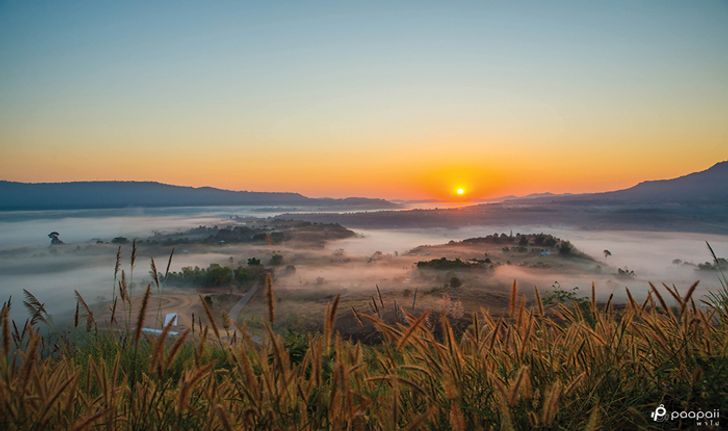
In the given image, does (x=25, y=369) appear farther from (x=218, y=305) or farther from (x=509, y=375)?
(x=218, y=305)

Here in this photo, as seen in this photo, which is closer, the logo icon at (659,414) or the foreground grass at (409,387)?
the foreground grass at (409,387)

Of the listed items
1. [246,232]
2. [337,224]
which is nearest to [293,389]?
[246,232]

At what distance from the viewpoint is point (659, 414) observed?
88.7 inches

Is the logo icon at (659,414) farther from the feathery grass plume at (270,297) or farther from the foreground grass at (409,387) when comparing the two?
the feathery grass plume at (270,297)

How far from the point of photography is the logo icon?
223cm

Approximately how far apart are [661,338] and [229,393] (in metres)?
2.70

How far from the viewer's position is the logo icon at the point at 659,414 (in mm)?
2232

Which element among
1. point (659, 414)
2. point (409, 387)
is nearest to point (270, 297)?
point (409, 387)

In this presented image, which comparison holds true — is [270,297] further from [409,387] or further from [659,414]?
[659,414]

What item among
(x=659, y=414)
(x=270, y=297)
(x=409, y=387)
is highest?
(x=270, y=297)

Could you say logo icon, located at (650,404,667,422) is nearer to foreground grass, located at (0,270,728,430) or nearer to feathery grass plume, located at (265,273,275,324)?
foreground grass, located at (0,270,728,430)

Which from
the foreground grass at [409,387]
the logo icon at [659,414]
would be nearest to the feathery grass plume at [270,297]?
the foreground grass at [409,387]

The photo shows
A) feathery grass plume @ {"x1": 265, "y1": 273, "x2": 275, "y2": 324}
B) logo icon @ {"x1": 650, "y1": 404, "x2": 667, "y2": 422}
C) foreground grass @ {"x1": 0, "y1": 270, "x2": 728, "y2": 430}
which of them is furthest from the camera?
logo icon @ {"x1": 650, "y1": 404, "x2": 667, "y2": 422}

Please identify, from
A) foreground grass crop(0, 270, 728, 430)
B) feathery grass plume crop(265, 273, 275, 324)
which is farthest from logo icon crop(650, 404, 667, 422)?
feathery grass plume crop(265, 273, 275, 324)
